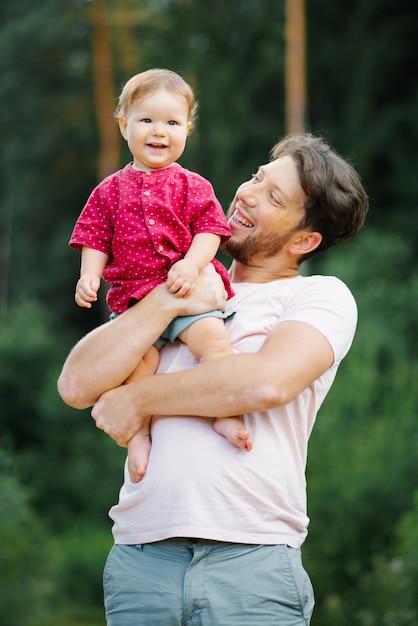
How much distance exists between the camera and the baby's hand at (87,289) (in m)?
2.80

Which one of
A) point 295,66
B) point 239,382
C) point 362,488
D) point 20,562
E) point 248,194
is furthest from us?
point 295,66

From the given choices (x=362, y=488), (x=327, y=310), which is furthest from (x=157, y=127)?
(x=362, y=488)

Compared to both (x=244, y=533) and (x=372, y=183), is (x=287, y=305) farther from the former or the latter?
(x=372, y=183)

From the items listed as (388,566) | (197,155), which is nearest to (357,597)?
(388,566)

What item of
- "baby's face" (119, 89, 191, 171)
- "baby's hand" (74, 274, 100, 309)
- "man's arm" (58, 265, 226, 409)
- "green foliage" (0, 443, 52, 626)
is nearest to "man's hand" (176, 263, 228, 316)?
"man's arm" (58, 265, 226, 409)

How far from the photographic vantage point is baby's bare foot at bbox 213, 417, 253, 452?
8.46ft

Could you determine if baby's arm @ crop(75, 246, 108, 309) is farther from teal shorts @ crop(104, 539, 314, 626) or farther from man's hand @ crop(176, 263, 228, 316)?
teal shorts @ crop(104, 539, 314, 626)

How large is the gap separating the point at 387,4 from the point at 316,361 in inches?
734

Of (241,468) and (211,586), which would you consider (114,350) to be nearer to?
(241,468)

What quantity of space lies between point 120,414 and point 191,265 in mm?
470

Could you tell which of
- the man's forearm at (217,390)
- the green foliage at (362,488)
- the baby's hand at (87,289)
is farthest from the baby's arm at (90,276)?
the green foliage at (362,488)

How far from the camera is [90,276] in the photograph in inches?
112

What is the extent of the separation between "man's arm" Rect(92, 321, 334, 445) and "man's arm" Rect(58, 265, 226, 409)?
0.09 metres

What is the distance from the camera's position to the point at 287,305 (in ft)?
9.40
